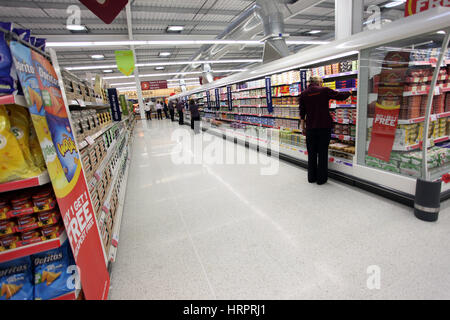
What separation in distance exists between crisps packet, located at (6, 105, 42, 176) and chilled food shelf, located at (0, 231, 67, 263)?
0.38 meters

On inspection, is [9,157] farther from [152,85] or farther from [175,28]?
[152,85]

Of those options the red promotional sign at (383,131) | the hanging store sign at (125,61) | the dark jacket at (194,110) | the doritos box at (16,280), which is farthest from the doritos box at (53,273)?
the dark jacket at (194,110)

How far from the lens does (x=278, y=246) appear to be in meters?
2.21

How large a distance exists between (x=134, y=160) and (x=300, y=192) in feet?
15.2

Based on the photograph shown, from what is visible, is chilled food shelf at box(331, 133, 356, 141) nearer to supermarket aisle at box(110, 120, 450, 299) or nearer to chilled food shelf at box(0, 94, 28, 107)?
supermarket aisle at box(110, 120, 450, 299)

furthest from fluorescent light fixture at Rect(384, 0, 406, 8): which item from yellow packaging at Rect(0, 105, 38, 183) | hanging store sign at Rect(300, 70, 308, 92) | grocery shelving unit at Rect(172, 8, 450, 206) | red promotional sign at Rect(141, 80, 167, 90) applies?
red promotional sign at Rect(141, 80, 167, 90)

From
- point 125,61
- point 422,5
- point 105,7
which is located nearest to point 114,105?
point 125,61

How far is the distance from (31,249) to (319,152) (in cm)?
346

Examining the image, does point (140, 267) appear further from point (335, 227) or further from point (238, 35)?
point (238, 35)

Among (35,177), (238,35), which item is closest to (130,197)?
(35,177)

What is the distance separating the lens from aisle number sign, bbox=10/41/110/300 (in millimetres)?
1119

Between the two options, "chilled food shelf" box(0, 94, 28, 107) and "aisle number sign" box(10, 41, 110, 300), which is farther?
"aisle number sign" box(10, 41, 110, 300)
